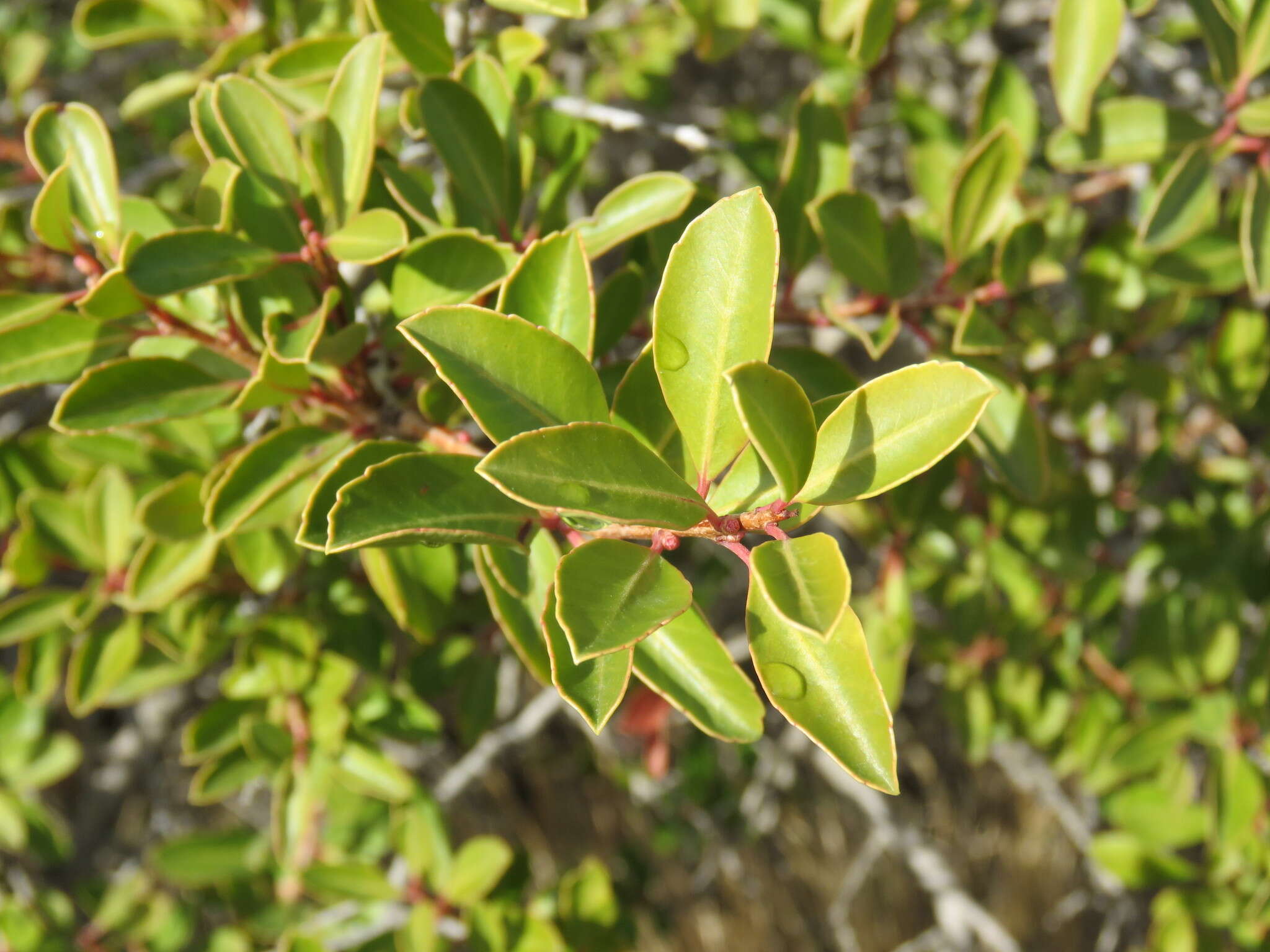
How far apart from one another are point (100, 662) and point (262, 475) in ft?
1.82

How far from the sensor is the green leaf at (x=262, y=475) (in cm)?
85

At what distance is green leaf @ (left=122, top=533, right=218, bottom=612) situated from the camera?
3.52 ft

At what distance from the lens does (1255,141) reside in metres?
1.07

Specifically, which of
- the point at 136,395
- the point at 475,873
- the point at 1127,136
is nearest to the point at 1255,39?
the point at 1127,136

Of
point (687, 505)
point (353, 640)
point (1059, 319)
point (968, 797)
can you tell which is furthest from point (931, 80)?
point (968, 797)

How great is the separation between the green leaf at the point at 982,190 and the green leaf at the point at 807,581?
0.57 meters

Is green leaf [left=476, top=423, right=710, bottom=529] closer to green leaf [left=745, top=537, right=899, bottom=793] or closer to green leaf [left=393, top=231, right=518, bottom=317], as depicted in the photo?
green leaf [left=745, top=537, right=899, bottom=793]

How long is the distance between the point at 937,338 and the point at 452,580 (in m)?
0.63

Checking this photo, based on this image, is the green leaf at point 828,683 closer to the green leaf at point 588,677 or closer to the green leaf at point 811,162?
the green leaf at point 588,677

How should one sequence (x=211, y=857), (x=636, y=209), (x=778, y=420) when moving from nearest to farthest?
(x=778, y=420)
(x=636, y=209)
(x=211, y=857)

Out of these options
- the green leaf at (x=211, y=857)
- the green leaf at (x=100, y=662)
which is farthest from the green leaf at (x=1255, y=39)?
the green leaf at (x=211, y=857)

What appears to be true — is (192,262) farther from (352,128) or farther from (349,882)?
(349,882)

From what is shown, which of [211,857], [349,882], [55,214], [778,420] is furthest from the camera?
[211,857]

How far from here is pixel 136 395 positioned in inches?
33.5
